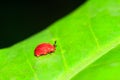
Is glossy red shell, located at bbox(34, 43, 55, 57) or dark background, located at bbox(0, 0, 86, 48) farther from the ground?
dark background, located at bbox(0, 0, 86, 48)

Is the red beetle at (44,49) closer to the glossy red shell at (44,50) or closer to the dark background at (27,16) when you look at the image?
the glossy red shell at (44,50)

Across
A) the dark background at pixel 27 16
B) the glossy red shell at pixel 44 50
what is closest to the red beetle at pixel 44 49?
the glossy red shell at pixel 44 50

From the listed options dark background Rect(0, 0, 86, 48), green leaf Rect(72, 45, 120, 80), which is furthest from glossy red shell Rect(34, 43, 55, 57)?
dark background Rect(0, 0, 86, 48)

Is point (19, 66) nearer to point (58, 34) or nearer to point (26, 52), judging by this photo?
point (26, 52)

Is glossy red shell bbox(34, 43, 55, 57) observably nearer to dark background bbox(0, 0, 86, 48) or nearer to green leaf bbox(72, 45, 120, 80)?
green leaf bbox(72, 45, 120, 80)

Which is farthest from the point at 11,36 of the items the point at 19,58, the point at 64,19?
the point at 19,58

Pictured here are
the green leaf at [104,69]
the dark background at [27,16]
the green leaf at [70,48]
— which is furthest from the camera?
the dark background at [27,16]

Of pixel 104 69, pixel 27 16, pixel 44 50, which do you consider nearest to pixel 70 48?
pixel 44 50
